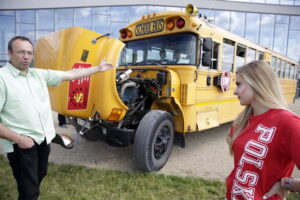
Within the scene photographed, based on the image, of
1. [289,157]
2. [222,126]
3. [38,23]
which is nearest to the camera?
[289,157]

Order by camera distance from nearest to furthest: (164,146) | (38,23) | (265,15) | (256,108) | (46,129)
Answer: (256,108), (46,129), (164,146), (38,23), (265,15)

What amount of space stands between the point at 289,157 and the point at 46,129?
6.00 feet

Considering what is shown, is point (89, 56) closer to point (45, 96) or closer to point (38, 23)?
point (45, 96)

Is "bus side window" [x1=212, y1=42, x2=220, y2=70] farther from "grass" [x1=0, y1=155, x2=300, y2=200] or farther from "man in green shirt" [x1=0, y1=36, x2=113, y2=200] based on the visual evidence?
"man in green shirt" [x1=0, y1=36, x2=113, y2=200]

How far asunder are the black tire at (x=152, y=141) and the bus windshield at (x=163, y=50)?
115 centimetres

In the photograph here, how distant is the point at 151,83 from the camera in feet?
11.5

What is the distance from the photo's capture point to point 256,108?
1227 millimetres

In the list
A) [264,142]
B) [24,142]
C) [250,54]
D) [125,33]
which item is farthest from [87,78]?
[250,54]

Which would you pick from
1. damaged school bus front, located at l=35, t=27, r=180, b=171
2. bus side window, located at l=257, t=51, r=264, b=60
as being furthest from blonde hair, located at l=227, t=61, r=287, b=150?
bus side window, located at l=257, t=51, r=264, b=60

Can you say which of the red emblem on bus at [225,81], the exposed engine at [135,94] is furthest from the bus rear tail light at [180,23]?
the red emblem on bus at [225,81]

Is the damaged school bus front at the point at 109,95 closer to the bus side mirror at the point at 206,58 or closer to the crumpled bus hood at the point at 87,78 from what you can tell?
the crumpled bus hood at the point at 87,78

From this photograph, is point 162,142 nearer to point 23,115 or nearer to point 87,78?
point 87,78

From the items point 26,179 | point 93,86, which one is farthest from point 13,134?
point 93,86

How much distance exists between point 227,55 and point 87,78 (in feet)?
10.6
